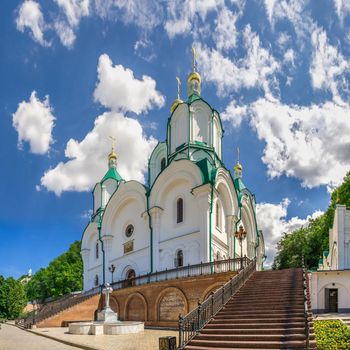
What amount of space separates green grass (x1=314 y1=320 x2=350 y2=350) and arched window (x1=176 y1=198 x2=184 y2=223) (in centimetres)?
1608

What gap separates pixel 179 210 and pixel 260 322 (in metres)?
15.5

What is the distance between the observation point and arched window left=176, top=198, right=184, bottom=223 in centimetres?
2695

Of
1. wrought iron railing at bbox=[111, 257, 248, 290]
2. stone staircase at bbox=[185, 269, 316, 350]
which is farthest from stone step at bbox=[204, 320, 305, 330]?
wrought iron railing at bbox=[111, 257, 248, 290]

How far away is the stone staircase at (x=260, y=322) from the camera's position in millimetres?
10594

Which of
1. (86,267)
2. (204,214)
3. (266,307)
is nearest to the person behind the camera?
(266,307)

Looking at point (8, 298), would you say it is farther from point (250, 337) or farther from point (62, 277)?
point (62, 277)

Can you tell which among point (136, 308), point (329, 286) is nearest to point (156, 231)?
point (136, 308)

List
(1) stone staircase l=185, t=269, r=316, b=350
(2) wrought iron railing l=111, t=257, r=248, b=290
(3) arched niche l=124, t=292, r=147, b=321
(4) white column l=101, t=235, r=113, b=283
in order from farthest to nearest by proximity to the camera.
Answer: (4) white column l=101, t=235, r=113, b=283 < (3) arched niche l=124, t=292, r=147, b=321 < (2) wrought iron railing l=111, t=257, r=248, b=290 < (1) stone staircase l=185, t=269, r=316, b=350

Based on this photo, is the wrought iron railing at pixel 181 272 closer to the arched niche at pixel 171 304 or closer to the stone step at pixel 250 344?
the arched niche at pixel 171 304

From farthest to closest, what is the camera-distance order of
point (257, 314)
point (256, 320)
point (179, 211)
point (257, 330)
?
point (179, 211) < point (257, 314) < point (256, 320) < point (257, 330)

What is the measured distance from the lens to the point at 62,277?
51469 mm

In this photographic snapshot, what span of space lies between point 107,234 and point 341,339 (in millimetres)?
26591

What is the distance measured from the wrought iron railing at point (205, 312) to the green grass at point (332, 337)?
3.48 meters

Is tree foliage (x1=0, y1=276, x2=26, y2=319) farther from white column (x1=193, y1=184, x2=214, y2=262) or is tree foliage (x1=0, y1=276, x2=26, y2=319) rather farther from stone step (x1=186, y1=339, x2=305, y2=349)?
stone step (x1=186, y1=339, x2=305, y2=349)
